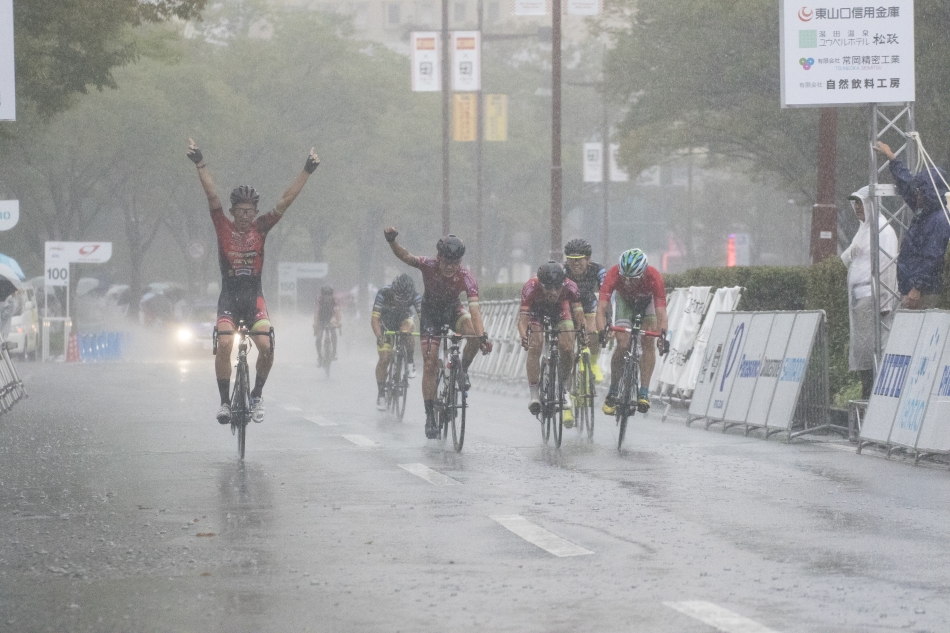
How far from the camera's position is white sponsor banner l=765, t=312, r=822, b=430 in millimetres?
15641

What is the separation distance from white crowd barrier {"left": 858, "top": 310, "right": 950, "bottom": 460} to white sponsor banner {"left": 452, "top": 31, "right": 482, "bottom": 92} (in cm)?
3117

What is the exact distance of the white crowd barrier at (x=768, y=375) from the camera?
1576 cm

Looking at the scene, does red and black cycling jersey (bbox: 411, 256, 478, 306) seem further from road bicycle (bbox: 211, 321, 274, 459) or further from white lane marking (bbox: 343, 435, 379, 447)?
road bicycle (bbox: 211, 321, 274, 459)

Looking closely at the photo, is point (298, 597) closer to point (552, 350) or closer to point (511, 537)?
point (511, 537)

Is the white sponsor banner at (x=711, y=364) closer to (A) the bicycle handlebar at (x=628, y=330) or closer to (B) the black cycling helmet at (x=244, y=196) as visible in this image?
(A) the bicycle handlebar at (x=628, y=330)

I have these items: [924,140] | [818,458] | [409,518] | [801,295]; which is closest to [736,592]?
[409,518]

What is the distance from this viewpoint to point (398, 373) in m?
19.5

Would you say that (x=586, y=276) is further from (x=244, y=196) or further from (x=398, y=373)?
(x=244, y=196)

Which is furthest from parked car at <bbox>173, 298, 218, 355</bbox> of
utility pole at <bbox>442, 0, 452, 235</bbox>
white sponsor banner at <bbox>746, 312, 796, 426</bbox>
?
white sponsor banner at <bbox>746, 312, 796, 426</bbox>

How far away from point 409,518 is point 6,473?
4365mm

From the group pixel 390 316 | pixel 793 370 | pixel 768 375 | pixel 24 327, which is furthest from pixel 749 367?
pixel 24 327

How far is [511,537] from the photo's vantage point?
28.9 feet

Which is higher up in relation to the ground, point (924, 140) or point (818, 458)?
point (924, 140)

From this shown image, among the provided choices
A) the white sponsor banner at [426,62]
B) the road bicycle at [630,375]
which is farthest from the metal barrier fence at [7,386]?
the white sponsor banner at [426,62]
